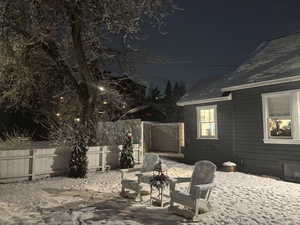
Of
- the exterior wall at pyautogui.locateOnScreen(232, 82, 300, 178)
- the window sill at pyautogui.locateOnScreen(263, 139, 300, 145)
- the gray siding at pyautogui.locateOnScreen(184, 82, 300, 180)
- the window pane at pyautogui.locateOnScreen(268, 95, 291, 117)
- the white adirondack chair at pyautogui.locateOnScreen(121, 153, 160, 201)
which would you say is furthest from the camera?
the window pane at pyautogui.locateOnScreen(268, 95, 291, 117)

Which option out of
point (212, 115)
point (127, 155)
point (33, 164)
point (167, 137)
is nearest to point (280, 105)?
point (212, 115)

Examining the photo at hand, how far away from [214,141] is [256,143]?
7.12 ft

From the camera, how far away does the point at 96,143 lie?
426 inches

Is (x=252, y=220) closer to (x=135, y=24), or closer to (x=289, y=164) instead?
(x=289, y=164)

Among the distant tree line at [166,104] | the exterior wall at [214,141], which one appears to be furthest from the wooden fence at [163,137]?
the distant tree line at [166,104]

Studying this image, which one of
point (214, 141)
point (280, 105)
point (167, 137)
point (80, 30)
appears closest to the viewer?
point (280, 105)

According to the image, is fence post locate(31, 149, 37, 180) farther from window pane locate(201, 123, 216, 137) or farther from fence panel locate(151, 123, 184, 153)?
fence panel locate(151, 123, 184, 153)

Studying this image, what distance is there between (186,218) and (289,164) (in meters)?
5.08

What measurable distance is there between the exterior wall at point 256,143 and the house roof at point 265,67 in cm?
39

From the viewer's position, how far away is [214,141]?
10656 millimetres

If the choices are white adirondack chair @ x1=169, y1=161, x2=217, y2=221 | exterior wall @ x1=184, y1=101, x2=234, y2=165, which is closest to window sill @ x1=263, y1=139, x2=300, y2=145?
exterior wall @ x1=184, y1=101, x2=234, y2=165

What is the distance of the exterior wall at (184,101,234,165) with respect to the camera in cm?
1002

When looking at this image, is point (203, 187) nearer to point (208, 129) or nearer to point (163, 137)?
point (208, 129)

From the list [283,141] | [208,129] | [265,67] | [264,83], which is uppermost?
[265,67]
